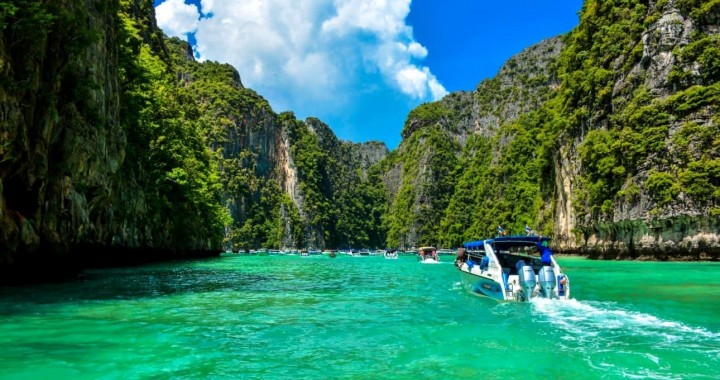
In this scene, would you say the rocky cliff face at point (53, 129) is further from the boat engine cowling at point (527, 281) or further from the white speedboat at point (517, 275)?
the boat engine cowling at point (527, 281)

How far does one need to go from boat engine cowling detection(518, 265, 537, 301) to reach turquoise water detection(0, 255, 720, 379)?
62 centimetres

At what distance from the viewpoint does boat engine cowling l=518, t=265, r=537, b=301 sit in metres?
17.7

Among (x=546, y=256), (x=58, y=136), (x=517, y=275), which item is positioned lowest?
(x=517, y=275)

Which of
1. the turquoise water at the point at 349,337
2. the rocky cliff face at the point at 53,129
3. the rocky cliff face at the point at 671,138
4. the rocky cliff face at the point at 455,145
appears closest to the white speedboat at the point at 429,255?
the rocky cliff face at the point at 671,138

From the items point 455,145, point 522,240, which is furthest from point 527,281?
point 455,145

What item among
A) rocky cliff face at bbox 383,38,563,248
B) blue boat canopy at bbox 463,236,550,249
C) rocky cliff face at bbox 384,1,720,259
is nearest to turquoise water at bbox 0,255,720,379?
blue boat canopy at bbox 463,236,550,249

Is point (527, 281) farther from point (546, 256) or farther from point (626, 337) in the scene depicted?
point (626, 337)

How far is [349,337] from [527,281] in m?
8.32

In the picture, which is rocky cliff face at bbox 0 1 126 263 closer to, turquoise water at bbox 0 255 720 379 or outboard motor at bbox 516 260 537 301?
turquoise water at bbox 0 255 720 379

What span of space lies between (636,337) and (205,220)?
68647mm

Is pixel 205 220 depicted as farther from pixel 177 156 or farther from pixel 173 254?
pixel 177 156

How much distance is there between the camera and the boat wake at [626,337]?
975 centimetres

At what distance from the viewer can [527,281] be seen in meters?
17.7

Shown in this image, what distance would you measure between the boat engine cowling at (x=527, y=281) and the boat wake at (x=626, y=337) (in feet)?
2.88
